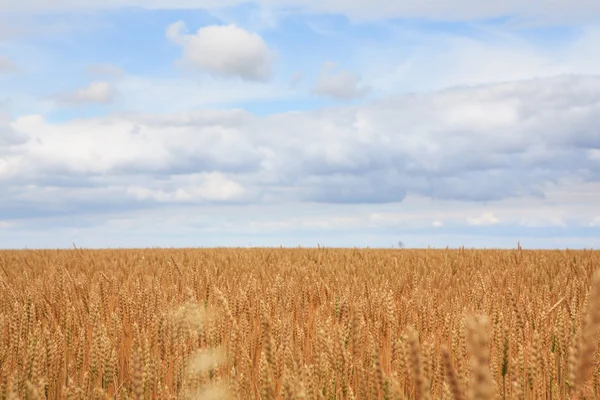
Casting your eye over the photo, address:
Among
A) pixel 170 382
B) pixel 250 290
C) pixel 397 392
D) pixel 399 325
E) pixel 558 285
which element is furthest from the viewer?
pixel 558 285

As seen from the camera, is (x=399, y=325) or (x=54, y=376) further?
(x=399, y=325)

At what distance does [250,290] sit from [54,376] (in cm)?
161

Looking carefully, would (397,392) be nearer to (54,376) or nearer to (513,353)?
(54,376)

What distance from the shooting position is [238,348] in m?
2.97

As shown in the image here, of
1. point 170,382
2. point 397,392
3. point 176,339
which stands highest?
point 397,392

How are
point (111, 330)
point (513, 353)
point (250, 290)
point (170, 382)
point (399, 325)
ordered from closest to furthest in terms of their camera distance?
point (170, 382), point (513, 353), point (111, 330), point (399, 325), point (250, 290)

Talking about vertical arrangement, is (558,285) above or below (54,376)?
above

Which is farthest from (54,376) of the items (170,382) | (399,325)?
(399,325)

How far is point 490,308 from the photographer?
153 inches

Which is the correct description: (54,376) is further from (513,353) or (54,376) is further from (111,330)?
(513,353)

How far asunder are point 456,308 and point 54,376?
2.75m

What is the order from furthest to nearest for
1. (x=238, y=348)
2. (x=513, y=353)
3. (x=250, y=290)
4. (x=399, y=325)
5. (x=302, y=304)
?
(x=302, y=304) < (x=250, y=290) < (x=399, y=325) < (x=513, y=353) < (x=238, y=348)

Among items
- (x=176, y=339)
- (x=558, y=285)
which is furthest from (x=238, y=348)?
(x=558, y=285)

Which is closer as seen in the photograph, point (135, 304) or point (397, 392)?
point (397, 392)
